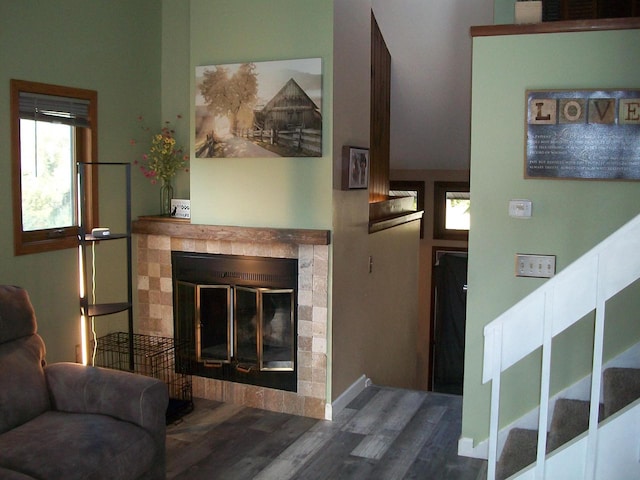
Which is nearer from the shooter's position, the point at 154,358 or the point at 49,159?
the point at 49,159

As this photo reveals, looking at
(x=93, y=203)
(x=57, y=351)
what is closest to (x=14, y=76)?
(x=93, y=203)

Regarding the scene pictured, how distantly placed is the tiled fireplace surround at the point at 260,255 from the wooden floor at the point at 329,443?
103mm

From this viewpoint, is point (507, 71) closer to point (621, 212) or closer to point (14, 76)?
point (621, 212)

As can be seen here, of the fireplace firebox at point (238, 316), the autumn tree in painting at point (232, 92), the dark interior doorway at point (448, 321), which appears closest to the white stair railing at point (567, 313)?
the fireplace firebox at point (238, 316)

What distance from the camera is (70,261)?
4230mm

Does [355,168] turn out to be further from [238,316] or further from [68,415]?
[68,415]

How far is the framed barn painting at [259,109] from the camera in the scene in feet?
13.9

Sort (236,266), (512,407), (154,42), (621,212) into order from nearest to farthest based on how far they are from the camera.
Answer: (621,212), (512,407), (236,266), (154,42)

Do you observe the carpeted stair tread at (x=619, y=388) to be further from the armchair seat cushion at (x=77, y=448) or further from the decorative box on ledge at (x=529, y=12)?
the armchair seat cushion at (x=77, y=448)

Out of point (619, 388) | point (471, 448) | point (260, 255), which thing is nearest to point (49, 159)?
point (260, 255)

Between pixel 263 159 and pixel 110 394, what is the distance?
1866 millimetres

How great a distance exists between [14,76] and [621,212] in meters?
3.35

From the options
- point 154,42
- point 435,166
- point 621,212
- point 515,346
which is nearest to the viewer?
point 515,346

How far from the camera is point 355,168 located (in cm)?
456
